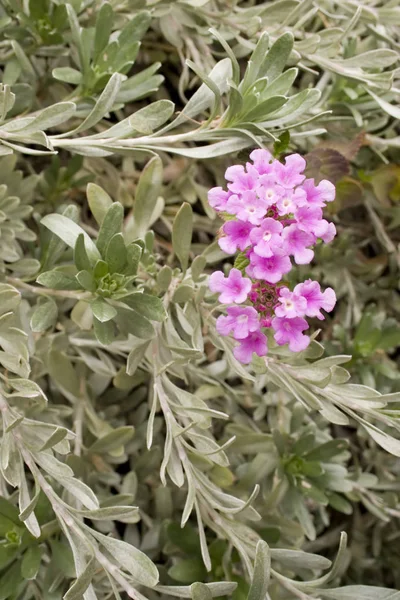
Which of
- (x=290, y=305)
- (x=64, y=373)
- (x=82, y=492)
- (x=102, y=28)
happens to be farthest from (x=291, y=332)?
(x=102, y=28)

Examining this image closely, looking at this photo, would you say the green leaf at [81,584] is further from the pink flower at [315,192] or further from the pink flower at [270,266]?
the pink flower at [315,192]

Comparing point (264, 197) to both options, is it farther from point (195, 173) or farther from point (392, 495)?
point (392, 495)

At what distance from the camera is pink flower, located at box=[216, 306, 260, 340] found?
2.97ft

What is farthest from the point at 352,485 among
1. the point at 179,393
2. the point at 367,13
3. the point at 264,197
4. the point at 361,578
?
the point at 367,13

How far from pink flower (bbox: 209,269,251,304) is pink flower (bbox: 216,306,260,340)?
0.02 meters

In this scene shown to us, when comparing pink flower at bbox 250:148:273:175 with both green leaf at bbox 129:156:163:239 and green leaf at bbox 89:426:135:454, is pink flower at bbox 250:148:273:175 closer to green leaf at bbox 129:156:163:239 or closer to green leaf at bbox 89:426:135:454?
green leaf at bbox 129:156:163:239

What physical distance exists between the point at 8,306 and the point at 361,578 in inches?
39.3

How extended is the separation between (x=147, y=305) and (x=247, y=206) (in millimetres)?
213

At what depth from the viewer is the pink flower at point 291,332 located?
0.90 m

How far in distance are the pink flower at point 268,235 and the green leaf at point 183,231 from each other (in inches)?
7.7

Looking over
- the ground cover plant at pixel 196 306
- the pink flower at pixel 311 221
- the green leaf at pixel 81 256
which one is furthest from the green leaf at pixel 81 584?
the pink flower at pixel 311 221

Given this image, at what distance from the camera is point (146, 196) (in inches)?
46.0

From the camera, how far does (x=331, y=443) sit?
4.25 feet

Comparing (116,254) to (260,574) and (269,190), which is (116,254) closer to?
(269,190)
